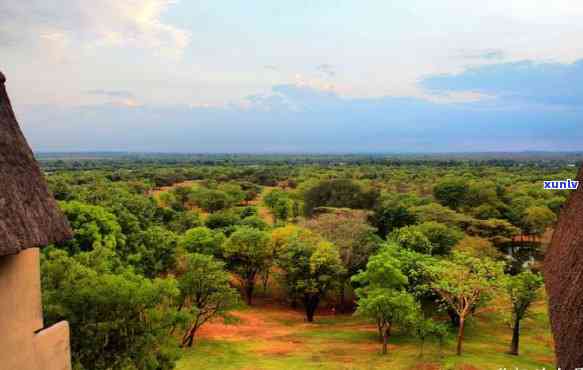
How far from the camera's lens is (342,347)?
22.4 m

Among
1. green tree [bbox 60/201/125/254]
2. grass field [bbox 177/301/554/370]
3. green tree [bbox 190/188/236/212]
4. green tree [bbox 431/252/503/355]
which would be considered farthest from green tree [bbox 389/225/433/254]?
green tree [bbox 190/188/236/212]

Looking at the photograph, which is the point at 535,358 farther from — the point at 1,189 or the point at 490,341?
the point at 1,189

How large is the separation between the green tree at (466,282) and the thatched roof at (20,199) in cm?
1807

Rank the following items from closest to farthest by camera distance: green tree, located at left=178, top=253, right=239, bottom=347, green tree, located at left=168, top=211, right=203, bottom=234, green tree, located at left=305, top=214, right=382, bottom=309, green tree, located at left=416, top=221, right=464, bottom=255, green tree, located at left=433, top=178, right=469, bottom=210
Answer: green tree, located at left=178, top=253, right=239, bottom=347 < green tree, located at left=305, top=214, right=382, bottom=309 < green tree, located at left=416, top=221, right=464, bottom=255 < green tree, located at left=168, top=211, right=203, bottom=234 < green tree, located at left=433, top=178, right=469, bottom=210

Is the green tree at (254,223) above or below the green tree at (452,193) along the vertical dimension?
below

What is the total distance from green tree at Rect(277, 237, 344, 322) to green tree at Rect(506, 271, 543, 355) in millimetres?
10142

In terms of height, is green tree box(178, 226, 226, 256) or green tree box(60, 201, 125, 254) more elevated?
green tree box(60, 201, 125, 254)

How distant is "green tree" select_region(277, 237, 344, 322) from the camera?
1077 inches

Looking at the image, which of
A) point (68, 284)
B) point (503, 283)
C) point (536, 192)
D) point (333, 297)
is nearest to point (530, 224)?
point (536, 192)

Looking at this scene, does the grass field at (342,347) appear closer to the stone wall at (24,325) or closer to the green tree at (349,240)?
the green tree at (349,240)

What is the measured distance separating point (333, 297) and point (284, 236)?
6.40m

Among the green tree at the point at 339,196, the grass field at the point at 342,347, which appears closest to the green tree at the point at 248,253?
the grass field at the point at 342,347

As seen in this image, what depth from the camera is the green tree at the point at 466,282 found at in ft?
67.5

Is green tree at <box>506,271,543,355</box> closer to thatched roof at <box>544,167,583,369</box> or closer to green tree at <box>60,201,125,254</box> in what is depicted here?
thatched roof at <box>544,167,583,369</box>
